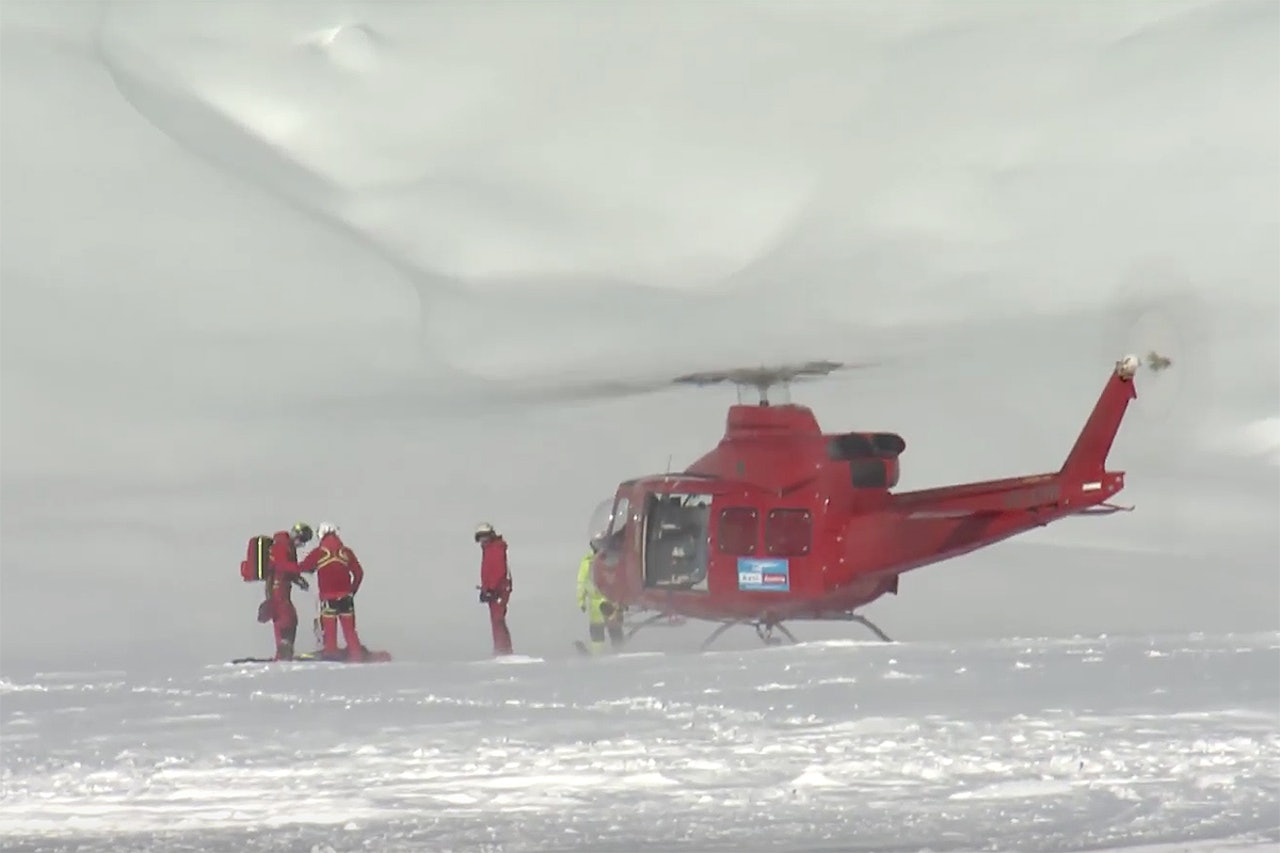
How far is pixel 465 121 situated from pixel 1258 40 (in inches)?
214

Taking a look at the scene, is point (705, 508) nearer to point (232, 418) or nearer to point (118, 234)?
point (232, 418)

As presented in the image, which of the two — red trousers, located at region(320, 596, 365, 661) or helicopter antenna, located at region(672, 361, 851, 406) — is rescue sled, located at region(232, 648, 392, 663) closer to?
red trousers, located at region(320, 596, 365, 661)

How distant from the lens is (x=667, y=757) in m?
4.60

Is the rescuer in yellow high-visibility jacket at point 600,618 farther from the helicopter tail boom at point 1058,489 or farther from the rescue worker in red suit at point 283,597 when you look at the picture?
the helicopter tail boom at point 1058,489

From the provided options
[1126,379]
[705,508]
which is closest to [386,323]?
[705,508]

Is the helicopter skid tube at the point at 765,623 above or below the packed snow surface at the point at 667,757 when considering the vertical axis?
above

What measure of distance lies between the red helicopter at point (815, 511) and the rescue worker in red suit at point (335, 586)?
1674mm

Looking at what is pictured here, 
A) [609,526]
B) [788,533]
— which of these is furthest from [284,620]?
[788,533]

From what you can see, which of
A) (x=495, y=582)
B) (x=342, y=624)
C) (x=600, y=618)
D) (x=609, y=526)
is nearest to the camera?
(x=342, y=624)

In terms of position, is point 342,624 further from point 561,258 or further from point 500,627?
point 561,258

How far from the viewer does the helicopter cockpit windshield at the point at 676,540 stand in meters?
8.45

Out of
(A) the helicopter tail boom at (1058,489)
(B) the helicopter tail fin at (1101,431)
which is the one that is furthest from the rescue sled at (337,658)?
(B) the helicopter tail fin at (1101,431)

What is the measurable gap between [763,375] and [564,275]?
237 cm

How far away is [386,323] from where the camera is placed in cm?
1077
